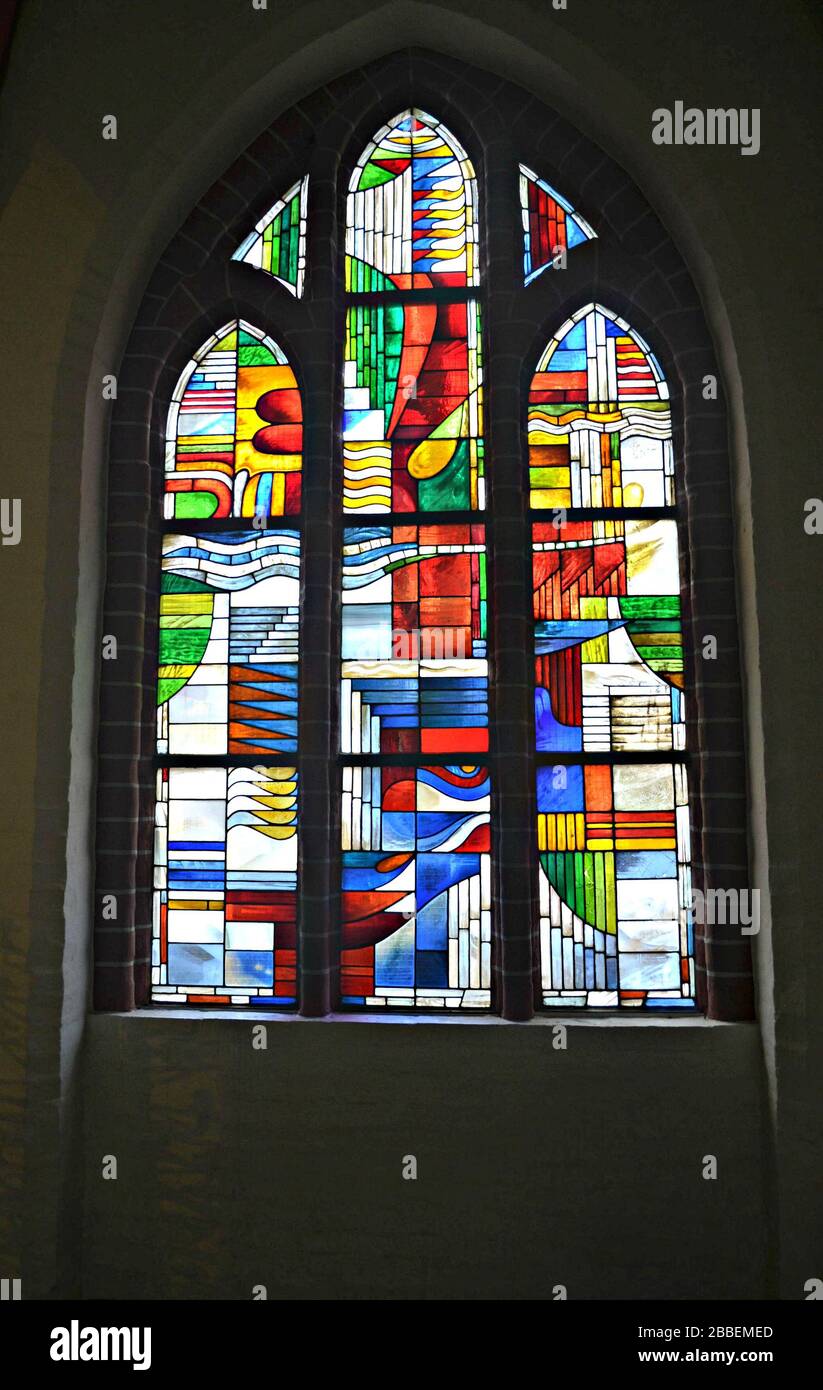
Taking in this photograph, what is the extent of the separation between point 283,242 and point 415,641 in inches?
63.6

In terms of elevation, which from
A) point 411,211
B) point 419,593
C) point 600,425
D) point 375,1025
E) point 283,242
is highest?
point 411,211

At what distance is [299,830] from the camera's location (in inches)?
137

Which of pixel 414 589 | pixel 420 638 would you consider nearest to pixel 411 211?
pixel 414 589

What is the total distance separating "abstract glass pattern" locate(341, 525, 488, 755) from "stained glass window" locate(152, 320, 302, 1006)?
23 cm

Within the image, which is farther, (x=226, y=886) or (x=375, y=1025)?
(x=226, y=886)

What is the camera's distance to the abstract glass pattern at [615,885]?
→ 3.41 m

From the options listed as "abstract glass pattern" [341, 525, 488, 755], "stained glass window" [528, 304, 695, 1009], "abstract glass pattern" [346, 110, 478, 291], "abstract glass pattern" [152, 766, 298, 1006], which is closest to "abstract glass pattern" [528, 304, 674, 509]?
"stained glass window" [528, 304, 695, 1009]

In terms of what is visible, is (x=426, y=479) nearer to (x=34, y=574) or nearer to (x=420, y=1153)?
(x=34, y=574)

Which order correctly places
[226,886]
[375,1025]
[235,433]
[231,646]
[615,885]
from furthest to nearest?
[235,433], [231,646], [226,886], [615,885], [375,1025]

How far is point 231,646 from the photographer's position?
144 inches

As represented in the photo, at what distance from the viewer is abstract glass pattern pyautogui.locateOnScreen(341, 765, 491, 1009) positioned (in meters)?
3.46

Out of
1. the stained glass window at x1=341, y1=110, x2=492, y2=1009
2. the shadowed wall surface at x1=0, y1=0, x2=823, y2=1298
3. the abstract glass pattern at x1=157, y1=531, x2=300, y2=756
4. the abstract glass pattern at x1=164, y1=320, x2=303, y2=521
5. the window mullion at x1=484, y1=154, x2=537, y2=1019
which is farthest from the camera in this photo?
the abstract glass pattern at x1=164, y1=320, x2=303, y2=521

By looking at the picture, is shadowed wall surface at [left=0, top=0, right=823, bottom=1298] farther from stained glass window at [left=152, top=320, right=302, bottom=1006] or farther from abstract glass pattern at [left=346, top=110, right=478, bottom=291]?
abstract glass pattern at [left=346, top=110, right=478, bottom=291]

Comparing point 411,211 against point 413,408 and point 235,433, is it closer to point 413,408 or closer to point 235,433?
point 413,408
